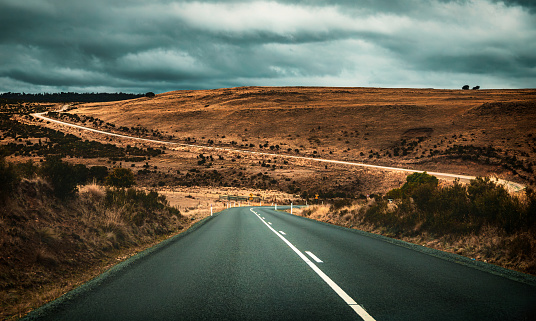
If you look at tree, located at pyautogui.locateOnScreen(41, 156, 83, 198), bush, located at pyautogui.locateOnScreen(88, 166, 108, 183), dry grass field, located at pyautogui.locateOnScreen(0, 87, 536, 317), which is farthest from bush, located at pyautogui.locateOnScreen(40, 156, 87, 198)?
bush, located at pyautogui.locateOnScreen(88, 166, 108, 183)

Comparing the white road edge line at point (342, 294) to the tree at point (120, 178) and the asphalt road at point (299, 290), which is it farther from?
the tree at point (120, 178)

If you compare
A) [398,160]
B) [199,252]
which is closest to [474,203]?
[199,252]

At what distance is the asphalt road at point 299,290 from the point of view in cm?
458

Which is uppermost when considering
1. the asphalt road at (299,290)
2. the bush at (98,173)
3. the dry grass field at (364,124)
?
the dry grass field at (364,124)

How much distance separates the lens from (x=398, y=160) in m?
71.8

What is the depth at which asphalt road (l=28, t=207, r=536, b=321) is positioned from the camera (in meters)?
4.58

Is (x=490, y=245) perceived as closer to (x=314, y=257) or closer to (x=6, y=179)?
(x=314, y=257)

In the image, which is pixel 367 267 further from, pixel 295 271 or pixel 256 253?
pixel 256 253

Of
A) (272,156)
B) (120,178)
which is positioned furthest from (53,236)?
(272,156)

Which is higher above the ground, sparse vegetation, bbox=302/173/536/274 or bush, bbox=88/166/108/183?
sparse vegetation, bbox=302/173/536/274

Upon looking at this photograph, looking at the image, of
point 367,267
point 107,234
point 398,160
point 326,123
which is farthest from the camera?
point 326,123

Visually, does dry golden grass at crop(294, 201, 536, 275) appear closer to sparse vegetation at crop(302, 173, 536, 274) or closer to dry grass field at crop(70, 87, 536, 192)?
sparse vegetation at crop(302, 173, 536, 274)

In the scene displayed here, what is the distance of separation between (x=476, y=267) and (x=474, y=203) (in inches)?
167

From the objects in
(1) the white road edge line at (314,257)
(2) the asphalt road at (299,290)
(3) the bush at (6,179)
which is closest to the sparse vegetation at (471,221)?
(2) the asphalt road at (299,290)
